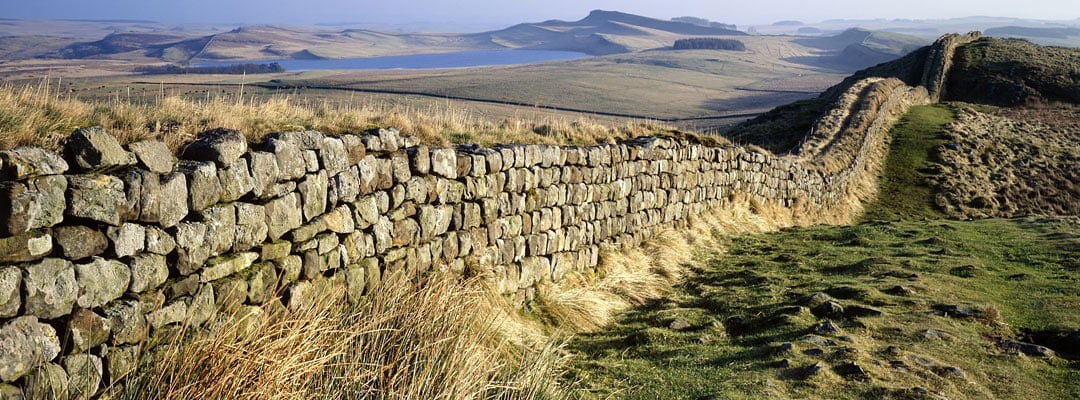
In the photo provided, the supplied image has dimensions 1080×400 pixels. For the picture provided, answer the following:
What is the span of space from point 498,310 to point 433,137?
2.29 meters

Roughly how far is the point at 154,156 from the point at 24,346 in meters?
1.43

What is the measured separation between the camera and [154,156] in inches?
200

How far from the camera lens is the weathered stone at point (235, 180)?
220 inches

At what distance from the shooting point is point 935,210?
23.6 m

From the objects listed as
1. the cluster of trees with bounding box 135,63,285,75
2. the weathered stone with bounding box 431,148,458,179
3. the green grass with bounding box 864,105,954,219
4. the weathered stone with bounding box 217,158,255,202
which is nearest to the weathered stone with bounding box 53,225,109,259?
the weathered stone with bounding box 217,158,255,202

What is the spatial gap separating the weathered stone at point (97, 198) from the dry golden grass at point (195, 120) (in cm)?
53

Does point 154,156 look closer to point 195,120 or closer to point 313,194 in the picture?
point 313,194

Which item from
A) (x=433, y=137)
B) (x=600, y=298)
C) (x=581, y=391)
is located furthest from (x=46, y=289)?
(x=600, y=298)

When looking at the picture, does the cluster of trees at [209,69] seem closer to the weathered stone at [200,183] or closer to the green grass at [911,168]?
the green grass at [911,168]

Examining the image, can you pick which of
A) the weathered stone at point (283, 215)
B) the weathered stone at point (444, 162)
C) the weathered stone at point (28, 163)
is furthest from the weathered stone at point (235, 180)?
the weathered stone at point (444, 162)

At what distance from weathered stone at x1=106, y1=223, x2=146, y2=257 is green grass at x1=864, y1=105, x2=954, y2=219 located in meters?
21.5

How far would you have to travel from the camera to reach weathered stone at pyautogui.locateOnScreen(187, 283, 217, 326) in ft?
17.0

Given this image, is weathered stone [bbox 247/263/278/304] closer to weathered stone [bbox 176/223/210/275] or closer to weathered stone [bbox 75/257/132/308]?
weathered stone [bbox 176/223/210/275]

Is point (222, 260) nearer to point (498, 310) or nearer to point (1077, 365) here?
point (498, 310)
